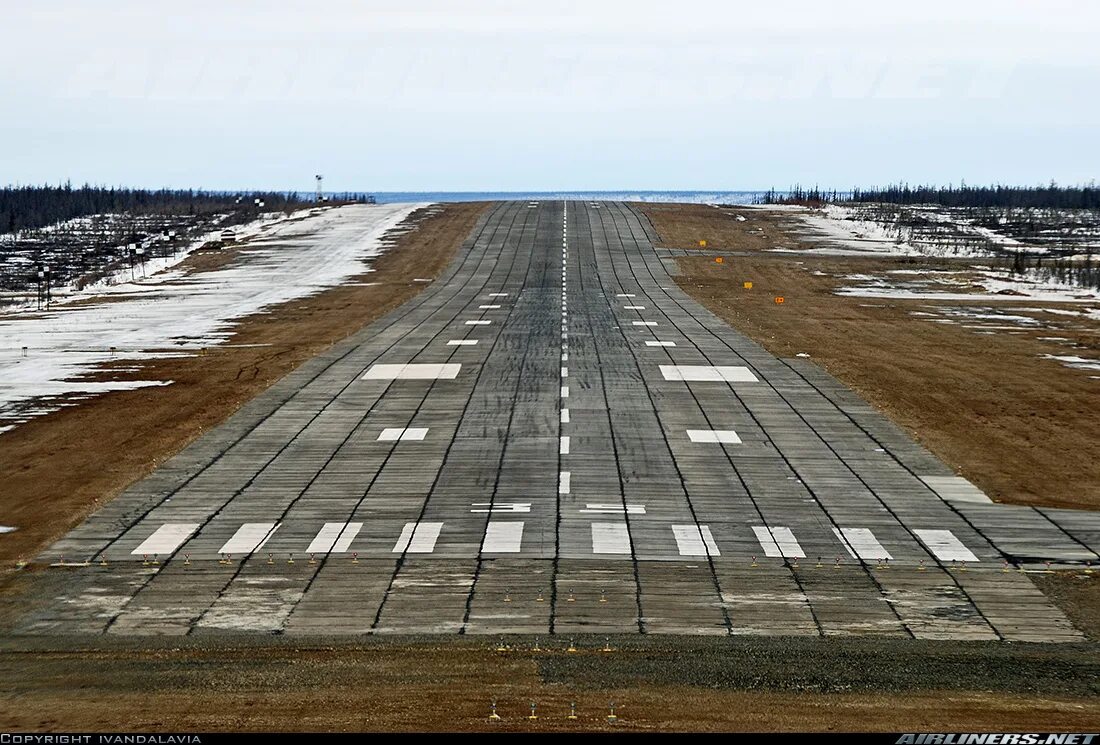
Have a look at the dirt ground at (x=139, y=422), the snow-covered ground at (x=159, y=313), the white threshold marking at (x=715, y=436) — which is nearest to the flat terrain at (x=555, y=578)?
the white threshold marking at (x=715, y=436)

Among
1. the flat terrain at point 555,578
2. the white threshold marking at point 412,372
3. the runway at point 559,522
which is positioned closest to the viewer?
the flat terrain at point 555,578

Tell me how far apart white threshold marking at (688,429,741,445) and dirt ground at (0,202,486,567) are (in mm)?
17111

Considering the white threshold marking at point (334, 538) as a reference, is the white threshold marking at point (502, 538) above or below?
above

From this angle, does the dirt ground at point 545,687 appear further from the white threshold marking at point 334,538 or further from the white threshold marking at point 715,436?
the white threshold marking at point 715,436

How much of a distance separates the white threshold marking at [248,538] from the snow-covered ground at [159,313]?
1788 cm

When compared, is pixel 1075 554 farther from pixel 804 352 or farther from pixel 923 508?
pixel 804 352

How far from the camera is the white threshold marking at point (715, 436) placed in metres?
40.8

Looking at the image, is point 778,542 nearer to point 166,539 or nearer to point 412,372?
point 166,539

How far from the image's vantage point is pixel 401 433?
41.7 m

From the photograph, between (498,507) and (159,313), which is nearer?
(498,507)

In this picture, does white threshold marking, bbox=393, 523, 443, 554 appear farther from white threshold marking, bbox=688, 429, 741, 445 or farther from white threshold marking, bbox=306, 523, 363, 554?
white threshold marking, bbox=688, 429, 741, 445

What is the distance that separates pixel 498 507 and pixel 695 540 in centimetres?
575

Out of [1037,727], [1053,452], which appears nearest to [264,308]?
[1053,452]

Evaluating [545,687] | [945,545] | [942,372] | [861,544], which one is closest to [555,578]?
[545,687]
